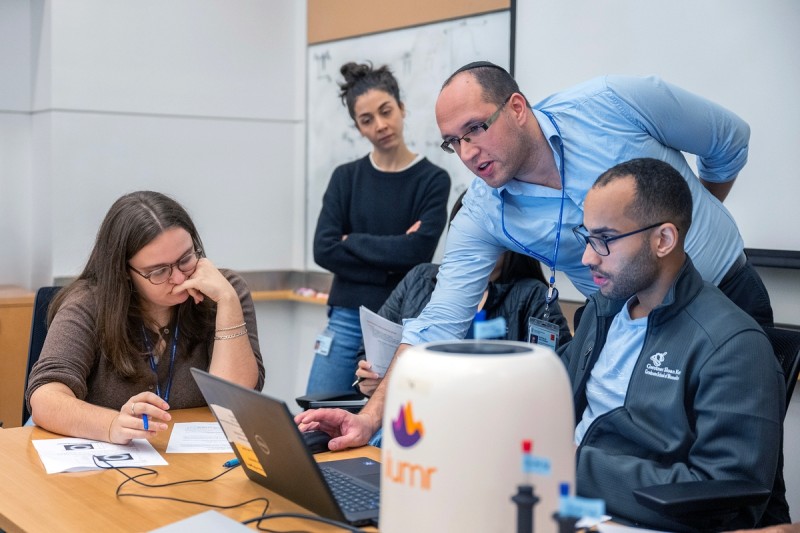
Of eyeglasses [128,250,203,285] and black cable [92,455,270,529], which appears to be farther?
eyeglasses [128,250,203,285]

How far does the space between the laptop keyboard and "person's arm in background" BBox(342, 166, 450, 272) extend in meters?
1.88

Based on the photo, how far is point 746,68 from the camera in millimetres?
3000

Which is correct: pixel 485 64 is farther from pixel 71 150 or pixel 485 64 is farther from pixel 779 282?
pixel 71 150

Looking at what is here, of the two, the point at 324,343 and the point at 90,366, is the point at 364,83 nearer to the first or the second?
the point at 324,343

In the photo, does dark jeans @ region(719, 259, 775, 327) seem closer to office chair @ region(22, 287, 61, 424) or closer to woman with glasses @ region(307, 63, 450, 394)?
woman with glasses @ region(307, 63, 450, 394)

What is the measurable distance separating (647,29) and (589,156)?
50.6 inches

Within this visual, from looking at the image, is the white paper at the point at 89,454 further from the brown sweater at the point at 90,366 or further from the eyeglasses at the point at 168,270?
the eyeglasses at the point at 168,270

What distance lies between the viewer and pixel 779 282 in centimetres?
296

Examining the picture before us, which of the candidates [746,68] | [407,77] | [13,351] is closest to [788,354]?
[746,68]

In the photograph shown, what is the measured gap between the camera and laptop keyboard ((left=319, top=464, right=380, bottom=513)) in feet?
5.03

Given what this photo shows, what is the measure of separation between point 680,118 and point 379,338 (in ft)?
3.66

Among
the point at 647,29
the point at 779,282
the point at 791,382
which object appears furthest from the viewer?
the point at 647,29

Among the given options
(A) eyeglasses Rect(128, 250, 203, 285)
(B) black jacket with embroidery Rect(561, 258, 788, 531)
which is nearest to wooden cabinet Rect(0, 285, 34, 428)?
(A) eyeglasses Rect(128, 250, 203, 285)

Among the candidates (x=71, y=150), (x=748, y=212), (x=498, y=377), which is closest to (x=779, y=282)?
(x=748, y=212)
